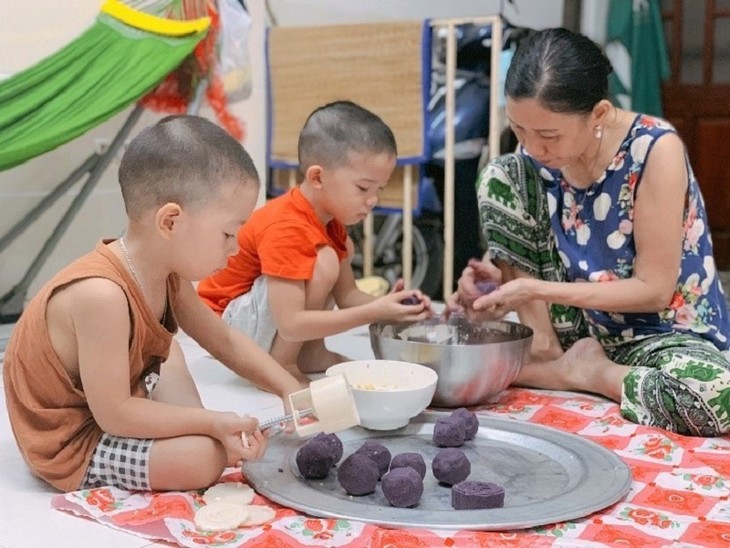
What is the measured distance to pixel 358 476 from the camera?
3.70ft

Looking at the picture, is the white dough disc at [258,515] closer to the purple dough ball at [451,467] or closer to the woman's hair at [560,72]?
the purple dough ball at [451,467]

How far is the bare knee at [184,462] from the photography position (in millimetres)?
1147

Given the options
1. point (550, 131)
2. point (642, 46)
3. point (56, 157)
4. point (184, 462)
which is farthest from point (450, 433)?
point (642, 46)

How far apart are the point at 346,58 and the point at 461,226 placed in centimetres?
64

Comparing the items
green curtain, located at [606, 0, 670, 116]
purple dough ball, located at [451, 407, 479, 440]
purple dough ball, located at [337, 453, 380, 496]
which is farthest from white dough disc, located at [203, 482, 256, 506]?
green curtain, located at [606, 0, 670, 116]

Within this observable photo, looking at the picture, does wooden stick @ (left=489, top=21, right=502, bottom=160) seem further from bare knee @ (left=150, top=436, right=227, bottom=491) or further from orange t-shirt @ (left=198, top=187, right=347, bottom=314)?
bare knee @ (left=150, top=436, right=227, bottom=491)

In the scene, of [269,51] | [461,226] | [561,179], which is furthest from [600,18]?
[561,179]

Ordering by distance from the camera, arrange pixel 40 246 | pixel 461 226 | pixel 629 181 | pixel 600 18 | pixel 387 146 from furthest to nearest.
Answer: pixel 600 18 → pixel 461 226 → pixel 40 246 → pixel 387 146 → pixel 629 181

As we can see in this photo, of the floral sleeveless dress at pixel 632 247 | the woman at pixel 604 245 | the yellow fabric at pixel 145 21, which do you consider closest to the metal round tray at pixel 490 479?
the woman at pixel 604 245

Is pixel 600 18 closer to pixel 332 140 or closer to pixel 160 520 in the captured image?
pixel 332 140

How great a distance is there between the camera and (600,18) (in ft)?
13.2

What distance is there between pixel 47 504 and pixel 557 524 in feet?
2.05

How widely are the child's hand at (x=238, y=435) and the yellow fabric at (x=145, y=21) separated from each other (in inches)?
54.4

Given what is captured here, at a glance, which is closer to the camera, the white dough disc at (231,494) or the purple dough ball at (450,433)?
the white dough disc at (231,494)
